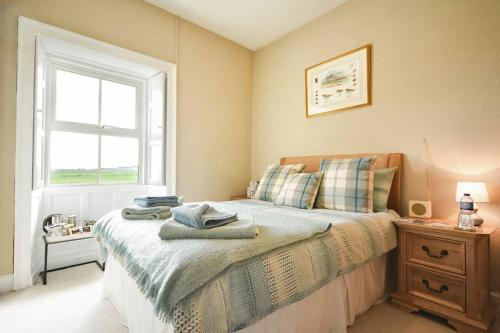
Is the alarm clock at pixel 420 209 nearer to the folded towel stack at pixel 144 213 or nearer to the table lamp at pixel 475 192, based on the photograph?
the table lamp at pixel 475 192

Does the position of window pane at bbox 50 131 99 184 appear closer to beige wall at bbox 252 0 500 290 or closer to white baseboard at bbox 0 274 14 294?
white baseboard at bbox 0 274 14 294

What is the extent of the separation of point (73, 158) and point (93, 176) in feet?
0.98

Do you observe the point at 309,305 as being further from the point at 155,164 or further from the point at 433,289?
the point at 155,164

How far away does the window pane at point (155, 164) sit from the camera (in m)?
3.00

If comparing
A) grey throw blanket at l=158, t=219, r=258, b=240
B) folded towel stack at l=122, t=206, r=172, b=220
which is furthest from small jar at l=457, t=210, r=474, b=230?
folded towel stack at l=122, t=206, r=172, b=220

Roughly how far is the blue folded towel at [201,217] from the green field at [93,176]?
2215 millimetres

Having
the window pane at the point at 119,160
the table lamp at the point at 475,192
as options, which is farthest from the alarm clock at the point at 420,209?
the window pane at the point at 119,160

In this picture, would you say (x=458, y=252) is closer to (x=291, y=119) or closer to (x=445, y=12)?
(x=445, y=12)

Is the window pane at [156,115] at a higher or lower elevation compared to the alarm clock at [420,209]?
higher

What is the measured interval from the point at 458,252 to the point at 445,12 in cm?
191

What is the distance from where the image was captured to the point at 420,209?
79.0 inches

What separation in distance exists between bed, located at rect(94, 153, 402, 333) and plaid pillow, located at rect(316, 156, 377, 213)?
0.16 m

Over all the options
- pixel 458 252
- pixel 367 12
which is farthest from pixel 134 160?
pixel 458 252

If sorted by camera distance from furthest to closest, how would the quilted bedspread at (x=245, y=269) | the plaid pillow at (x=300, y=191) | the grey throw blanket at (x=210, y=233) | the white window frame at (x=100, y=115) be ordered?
the white window frame at (x=100, y=115)
the plaid pillow at (x=300, y=191)
the grey throw blanket at (x=210, y=233)
the quilted bedspread at (x=245, y=269)
